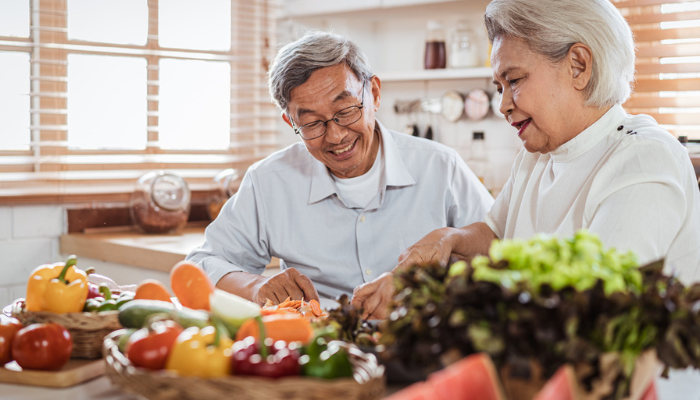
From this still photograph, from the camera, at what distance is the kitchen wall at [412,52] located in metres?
3.28

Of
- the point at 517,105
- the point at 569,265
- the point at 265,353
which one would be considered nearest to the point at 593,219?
the point at 517,105

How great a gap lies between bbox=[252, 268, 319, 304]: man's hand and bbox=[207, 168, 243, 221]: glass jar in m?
1.60

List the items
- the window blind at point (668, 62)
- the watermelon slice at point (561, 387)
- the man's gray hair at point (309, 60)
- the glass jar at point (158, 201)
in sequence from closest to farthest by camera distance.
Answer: the watermelon slice at point (561, 387) < the man's gray hair at point (309, 60) < the window blind at point (668, 62) < the glass jar at point (158, 201)

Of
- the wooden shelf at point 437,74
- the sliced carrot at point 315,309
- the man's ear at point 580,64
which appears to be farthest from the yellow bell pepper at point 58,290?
the wooden shelf at point 437,74

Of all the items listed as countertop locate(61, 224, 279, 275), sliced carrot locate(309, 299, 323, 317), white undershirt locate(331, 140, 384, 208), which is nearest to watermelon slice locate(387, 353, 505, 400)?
sliced carrot locate(309, 299, 323, 317)

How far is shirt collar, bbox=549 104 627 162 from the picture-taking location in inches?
63.1

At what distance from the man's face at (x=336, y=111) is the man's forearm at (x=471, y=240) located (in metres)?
0.44

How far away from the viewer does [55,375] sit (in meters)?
1.19

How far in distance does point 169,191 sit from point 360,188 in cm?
130

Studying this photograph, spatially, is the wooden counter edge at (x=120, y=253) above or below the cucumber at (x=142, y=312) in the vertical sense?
below

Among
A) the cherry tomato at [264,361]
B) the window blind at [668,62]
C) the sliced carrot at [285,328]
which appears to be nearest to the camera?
the cherry tomato at [264,361]

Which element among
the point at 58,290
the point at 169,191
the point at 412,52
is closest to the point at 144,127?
the point at 169,191

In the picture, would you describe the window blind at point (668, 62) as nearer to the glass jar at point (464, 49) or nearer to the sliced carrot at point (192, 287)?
the glass jar at point (464, 49)

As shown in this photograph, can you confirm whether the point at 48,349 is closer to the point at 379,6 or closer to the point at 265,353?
the point at 265,353
